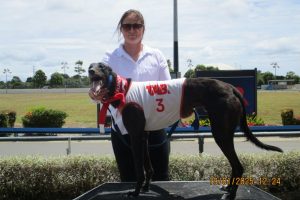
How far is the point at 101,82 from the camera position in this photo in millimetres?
3320

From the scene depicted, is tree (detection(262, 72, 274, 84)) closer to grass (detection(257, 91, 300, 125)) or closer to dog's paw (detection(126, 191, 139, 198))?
grass (detection(257, 91, 300, 125))

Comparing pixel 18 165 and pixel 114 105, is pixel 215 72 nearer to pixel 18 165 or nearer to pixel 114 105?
pixel 18 165

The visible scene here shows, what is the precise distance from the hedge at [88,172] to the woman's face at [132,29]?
2.45 m

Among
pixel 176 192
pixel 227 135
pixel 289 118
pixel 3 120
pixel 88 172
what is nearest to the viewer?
pixel 227 135

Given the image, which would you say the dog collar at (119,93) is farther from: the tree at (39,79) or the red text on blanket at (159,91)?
the tree at (39,79)

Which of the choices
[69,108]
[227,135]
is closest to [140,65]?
[227,135]

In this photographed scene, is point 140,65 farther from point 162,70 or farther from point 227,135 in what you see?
point 227,135

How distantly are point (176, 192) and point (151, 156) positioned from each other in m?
0.55

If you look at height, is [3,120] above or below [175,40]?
below

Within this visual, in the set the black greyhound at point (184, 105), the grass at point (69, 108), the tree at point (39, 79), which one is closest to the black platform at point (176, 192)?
the black greyhound at point (184, 105)

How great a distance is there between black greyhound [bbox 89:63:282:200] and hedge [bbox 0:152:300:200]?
94.9 inches

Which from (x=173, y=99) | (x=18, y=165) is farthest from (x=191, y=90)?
(x=18, y=165)

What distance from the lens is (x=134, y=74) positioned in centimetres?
398

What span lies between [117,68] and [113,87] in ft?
2.08
